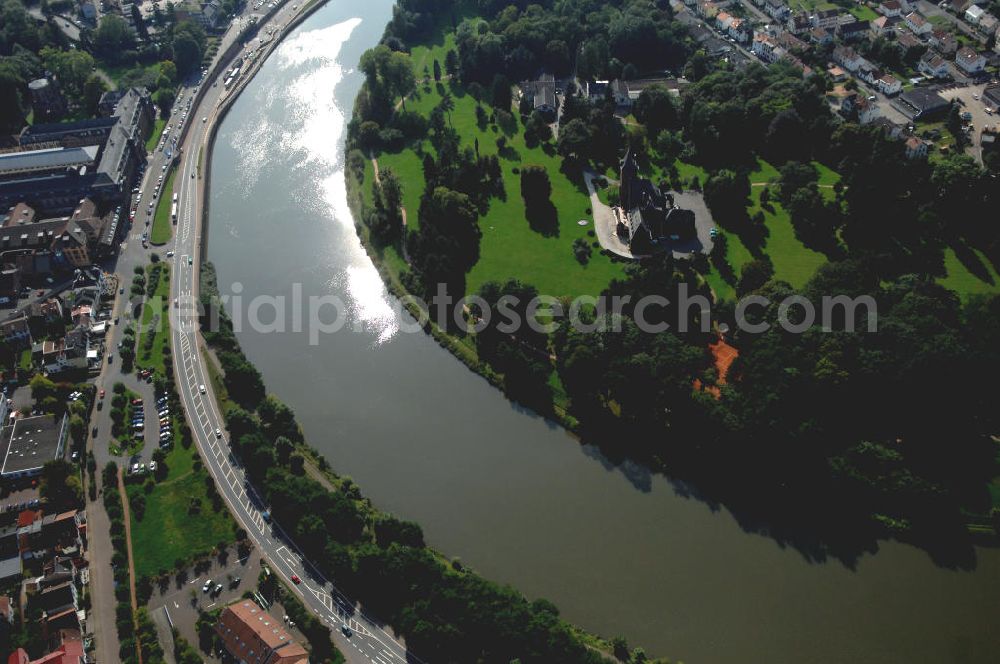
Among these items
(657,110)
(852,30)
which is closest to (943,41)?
(852,30)

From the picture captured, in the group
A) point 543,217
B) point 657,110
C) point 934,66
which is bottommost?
point 543,217

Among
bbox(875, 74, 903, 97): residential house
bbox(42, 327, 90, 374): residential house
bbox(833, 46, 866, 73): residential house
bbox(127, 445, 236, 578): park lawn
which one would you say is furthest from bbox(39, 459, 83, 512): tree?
bbox(833, 46, 866, 73): residential house

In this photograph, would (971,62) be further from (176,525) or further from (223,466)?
(176,525)

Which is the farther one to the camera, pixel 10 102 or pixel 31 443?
pixel 10 102

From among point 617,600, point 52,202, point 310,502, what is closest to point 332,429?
point 310,502

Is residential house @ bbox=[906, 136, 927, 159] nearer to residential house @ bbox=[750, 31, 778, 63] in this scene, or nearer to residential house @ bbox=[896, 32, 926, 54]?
residential house @ bbox=[896, 32, 926, 54]

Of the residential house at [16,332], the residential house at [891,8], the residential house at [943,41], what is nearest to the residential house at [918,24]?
the residential house at [943,41]

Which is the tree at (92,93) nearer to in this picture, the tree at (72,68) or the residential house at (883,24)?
the tree at (72,68)
